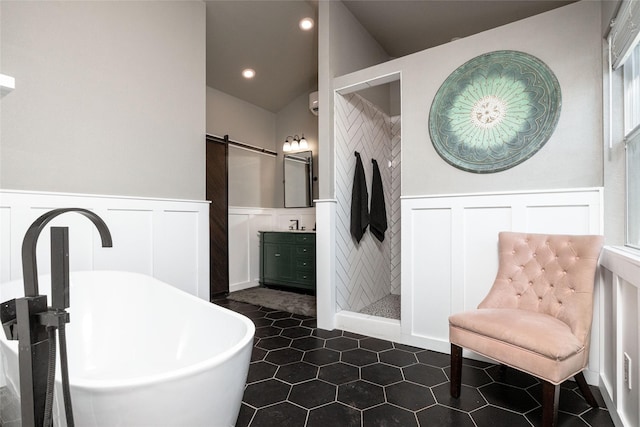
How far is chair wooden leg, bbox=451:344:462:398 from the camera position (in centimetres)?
175

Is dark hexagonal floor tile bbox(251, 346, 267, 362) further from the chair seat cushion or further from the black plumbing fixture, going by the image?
the black plumbing fixture

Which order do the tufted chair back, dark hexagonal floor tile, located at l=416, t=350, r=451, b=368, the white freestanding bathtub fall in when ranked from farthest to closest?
dark hexagonal floor tile, located at l=416, t=350, r=451, b=368 < the tufted chair back < the white freestanding bathtub

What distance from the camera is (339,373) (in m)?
2.03

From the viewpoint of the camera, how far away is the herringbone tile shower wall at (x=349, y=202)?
3033mm

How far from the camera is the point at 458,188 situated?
7.61ft

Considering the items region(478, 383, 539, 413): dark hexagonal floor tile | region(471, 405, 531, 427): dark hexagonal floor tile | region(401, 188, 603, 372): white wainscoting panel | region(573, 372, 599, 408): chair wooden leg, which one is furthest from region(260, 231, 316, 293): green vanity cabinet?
region(573, 372, 599, 408): chair wooden leg

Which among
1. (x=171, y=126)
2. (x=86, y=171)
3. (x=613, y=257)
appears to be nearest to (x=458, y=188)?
(x=613, y=257)

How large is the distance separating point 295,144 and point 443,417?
385 cm

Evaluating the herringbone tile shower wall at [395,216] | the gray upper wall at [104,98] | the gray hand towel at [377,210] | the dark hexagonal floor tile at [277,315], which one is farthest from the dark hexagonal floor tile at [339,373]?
the herringbone tile shower wall at [395,216]

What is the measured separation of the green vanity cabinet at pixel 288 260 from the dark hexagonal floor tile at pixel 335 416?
2435mm

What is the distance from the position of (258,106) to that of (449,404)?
4379 mm

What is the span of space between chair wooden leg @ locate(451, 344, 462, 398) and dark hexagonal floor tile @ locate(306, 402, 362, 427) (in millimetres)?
569

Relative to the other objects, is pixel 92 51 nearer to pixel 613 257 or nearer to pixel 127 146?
pixel 127 146

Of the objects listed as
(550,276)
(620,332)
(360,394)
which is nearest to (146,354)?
(360,394)
